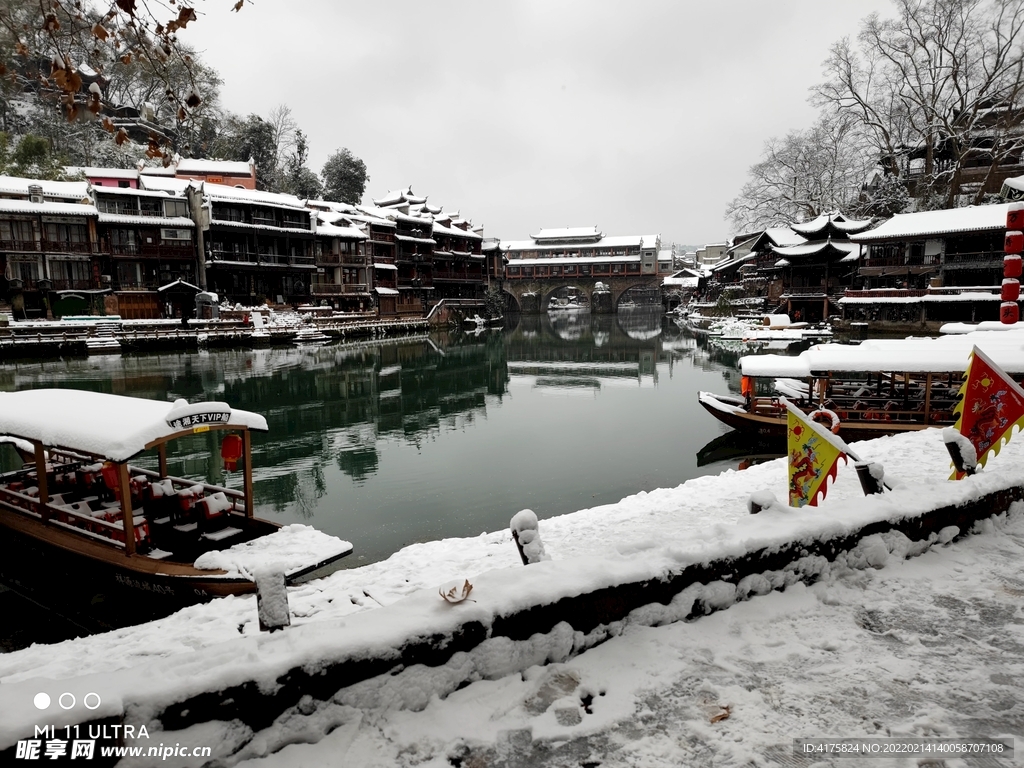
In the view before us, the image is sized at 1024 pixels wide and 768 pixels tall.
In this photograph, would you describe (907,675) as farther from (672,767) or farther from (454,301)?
(454,301)

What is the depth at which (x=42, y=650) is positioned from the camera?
6.58 meters

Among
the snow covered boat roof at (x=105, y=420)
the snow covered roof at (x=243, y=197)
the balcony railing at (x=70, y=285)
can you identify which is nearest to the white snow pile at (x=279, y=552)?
the snow covered boat roof at (x=105, y=420)

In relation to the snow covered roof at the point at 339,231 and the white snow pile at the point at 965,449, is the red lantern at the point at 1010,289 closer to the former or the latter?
the white snow pile at the point at 965,449

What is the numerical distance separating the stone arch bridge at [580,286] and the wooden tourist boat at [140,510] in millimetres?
80794

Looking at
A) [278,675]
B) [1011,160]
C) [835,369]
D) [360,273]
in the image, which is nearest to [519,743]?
[278,675]

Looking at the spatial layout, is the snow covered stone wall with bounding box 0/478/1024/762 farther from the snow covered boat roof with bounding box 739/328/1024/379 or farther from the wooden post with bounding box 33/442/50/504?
the snow covered boat roof with bounding box 739/328/1024/379

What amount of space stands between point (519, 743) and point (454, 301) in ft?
219

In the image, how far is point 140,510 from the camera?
9.17m

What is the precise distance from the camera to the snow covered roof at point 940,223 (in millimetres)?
37000

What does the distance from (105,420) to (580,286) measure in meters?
82.8

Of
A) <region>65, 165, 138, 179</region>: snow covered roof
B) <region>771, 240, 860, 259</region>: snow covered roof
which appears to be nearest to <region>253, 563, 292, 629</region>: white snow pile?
A: <region>771, 240, 860, 259</region>: snow covered roof

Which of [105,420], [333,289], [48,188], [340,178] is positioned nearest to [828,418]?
[105,420]

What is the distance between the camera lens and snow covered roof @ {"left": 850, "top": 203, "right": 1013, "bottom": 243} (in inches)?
1457

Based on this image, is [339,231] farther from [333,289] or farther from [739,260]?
[739,260]
